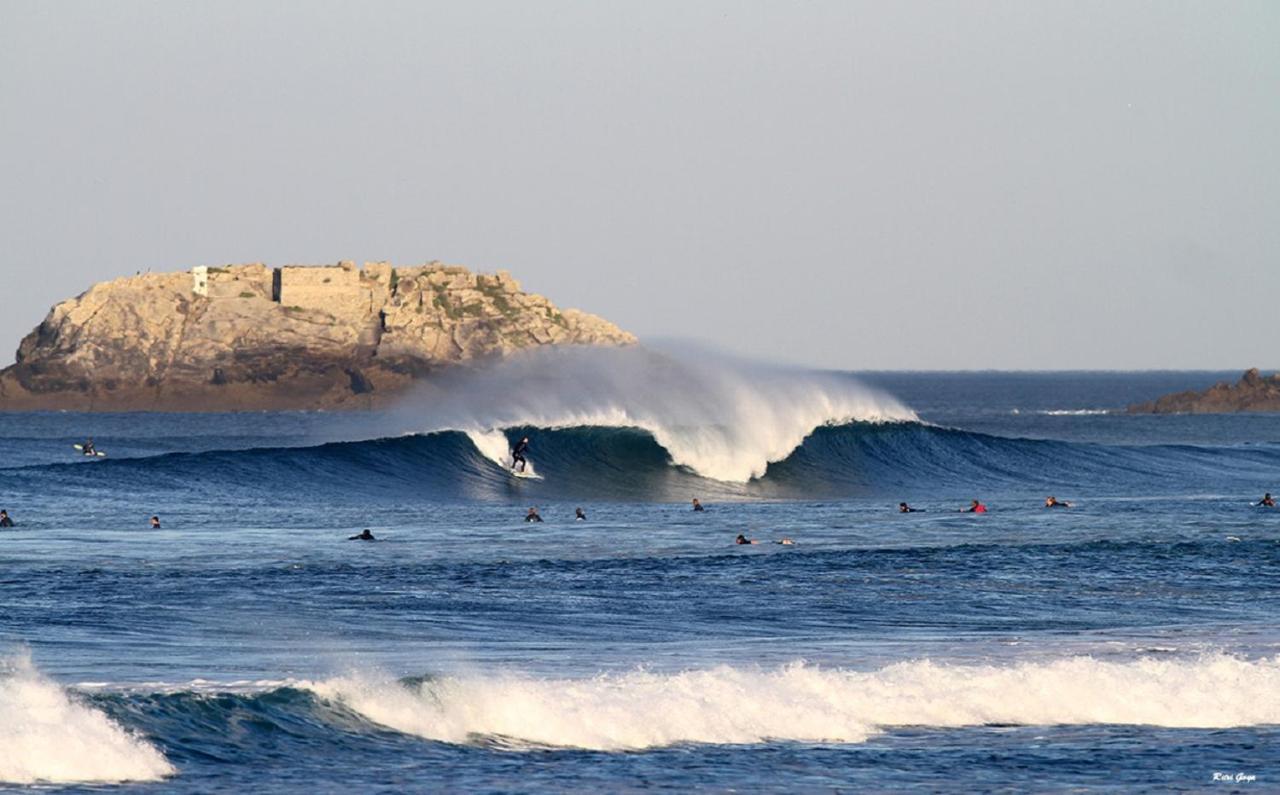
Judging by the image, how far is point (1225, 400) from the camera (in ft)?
411

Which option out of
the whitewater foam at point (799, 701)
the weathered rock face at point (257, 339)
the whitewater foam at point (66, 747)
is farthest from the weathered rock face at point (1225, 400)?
the whitewater foam at point (66, 747)

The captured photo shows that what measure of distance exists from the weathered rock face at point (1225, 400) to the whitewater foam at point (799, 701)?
365 ft

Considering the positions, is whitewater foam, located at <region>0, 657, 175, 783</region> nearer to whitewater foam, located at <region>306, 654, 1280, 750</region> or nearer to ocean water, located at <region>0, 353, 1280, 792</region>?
ocean water, located at <region>0, 353, 1280, 792</region>

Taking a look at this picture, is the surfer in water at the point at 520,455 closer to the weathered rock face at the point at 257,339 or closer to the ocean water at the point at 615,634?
the ocean water at the point at 615,634

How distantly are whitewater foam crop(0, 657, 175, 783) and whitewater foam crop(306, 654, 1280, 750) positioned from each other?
6.36ft

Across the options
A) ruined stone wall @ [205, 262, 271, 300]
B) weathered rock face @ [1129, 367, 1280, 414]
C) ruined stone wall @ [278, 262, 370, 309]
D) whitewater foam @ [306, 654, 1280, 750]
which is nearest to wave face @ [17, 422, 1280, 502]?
whitewater foam @ [306, 654, 1280, 750]

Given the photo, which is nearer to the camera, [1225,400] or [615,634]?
[615,634]

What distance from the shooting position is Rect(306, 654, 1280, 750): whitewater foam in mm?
13391

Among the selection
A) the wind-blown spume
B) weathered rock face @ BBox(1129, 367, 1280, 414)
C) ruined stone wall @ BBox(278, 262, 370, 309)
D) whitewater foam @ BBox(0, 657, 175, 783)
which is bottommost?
whitewater foam @ BBox(0, 657, 175, 783)

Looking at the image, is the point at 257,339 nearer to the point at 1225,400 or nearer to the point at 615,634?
the point at 1225,400

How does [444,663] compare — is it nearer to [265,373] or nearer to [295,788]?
[295,788]

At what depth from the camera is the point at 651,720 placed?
1341cm

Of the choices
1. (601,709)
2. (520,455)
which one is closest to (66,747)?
(601,709)

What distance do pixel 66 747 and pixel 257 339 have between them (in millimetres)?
154779
